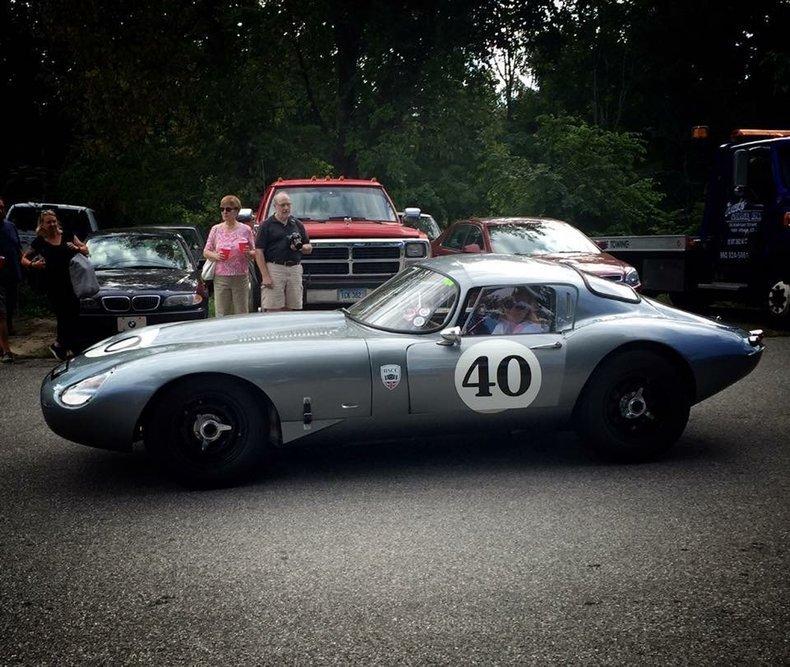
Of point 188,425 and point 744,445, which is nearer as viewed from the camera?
point 188,425

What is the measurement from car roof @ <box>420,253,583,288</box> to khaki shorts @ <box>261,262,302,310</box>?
143 inches

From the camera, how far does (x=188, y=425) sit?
17.1 feet

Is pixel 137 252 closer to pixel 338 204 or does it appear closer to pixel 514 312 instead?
pixel 338 204

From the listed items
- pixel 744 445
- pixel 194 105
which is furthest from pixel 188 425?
pixel 194 105

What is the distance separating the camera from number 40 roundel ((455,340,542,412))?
5.52 m

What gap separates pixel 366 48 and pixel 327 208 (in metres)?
13.2

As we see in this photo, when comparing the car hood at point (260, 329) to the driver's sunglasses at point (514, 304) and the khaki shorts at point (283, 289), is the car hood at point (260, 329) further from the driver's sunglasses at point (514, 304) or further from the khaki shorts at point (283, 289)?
the khaki shorts at point (283, 289)

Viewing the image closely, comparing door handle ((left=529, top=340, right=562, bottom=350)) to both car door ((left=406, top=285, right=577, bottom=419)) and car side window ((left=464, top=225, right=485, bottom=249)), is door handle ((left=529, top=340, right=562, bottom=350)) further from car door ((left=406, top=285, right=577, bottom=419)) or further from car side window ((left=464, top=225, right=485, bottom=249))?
car side window ((left=464, top=225, right=485, bottom=249))

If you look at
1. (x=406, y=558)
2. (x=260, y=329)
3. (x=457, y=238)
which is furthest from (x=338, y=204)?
(x=406, y=558)

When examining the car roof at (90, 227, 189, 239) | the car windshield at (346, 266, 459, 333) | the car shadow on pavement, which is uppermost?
the car roof at (90, 227, 189, 239)

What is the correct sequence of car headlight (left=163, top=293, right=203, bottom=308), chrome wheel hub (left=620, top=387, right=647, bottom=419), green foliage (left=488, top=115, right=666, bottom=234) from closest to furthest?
chrome wheel hub (left=620, top=387, right=647, bottom=419), car headlight (left=163, top=293, right=203, bottom=308), green foliage (left=488, top=115, right=666, bottom=234)

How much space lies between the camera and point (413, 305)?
591 centimetres

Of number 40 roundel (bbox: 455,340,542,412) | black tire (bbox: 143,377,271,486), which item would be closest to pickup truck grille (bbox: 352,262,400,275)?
number 40 roundel (bbox: 455,340,542,412)

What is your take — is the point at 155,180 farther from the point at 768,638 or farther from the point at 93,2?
the point at 768,638
